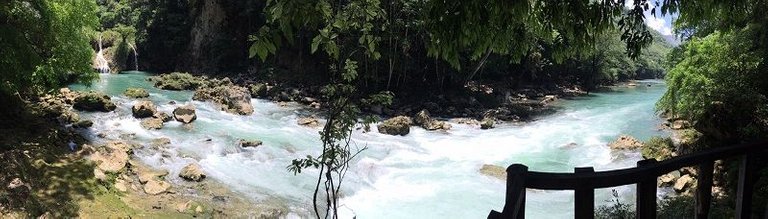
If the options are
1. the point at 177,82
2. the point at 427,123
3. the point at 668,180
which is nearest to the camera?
the point at 668,180

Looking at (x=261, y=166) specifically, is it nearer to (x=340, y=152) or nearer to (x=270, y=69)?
(x=340, y=152)

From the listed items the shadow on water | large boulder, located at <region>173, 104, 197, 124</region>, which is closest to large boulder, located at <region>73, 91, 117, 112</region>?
large boulder, located at <region>173, 104, 197, 124</region>

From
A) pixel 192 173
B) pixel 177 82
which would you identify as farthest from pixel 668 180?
pixel 177 82

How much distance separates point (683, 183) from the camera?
12.5 meters

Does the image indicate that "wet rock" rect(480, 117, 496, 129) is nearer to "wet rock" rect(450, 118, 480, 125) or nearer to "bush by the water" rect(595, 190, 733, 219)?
"wet rock" rect(450, 118, 480, 125)

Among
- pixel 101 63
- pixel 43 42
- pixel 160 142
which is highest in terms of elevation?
pixel 43 42

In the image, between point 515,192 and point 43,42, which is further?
point 43,42

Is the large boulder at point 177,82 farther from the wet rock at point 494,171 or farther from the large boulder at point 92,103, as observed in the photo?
the wet rock at point 494,171

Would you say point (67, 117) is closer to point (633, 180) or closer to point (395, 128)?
point (395, 128)

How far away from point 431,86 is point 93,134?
62.3 ft

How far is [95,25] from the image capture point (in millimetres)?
14125

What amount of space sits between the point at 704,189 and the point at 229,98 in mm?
21577

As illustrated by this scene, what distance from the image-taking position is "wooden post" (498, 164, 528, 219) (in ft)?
7.05

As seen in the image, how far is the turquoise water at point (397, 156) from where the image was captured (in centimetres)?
1207
